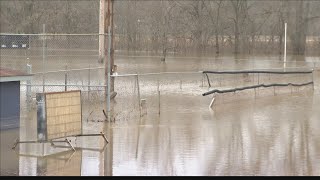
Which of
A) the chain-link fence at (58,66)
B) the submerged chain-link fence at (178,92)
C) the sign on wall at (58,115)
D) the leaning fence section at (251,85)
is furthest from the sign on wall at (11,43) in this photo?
the sign on wall at (58,115)

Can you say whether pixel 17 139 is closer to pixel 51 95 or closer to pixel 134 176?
pixel 51 95

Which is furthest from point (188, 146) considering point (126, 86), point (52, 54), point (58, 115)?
point (52, 54)

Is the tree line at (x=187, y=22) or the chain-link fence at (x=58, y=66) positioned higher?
the tree line at (x=187, y=22)

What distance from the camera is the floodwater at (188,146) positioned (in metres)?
11.1

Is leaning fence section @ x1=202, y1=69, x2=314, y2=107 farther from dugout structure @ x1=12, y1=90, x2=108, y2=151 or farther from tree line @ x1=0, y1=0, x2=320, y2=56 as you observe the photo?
tree line @ x1=0, y1=0, x2=320, y2=56

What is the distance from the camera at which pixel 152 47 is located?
5697cm

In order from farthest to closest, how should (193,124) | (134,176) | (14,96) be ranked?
(193,124) < (14,96) < (134,176)

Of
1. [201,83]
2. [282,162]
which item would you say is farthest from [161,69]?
[282,162]

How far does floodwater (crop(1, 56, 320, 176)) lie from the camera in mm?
11117

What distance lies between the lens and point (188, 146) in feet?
44.1

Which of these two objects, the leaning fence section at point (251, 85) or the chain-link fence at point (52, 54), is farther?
the chain-link fence at point (52, 54)

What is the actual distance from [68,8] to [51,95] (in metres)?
49.3

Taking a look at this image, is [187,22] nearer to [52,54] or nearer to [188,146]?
[52,54]

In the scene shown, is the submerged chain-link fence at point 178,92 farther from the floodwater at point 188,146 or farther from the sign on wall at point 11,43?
the sign on wall at point 11,43
